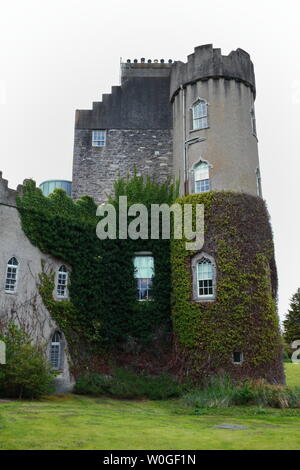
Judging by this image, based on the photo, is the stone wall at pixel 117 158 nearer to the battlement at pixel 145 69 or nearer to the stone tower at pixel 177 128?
the stone tower at pixel 177 128

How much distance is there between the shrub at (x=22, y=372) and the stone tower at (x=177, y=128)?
38.0 ft

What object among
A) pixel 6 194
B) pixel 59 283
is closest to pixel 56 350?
pixel 59 283

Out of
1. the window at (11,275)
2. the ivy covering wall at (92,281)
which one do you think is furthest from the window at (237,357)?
the window at (11,275)

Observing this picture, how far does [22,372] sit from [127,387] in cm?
517

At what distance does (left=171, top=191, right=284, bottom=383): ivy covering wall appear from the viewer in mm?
20281

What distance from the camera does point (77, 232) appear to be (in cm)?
2173

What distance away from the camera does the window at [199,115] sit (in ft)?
81.7

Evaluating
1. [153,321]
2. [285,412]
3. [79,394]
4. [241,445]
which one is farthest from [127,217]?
[241,445]

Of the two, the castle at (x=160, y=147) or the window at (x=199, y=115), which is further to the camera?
the window at (x=199, y=115)

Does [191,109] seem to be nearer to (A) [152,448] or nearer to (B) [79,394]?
(B) [79,394]

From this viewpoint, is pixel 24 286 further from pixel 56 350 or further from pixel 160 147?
pixel 160 147

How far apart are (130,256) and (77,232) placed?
2944mm

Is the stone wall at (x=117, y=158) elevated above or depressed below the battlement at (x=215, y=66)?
below

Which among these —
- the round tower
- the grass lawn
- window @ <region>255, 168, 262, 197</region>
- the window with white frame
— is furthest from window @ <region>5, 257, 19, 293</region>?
window @ <region>255, 168, 262, 197</region>
